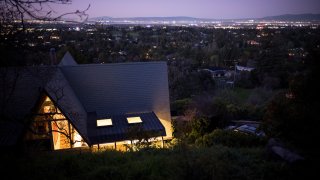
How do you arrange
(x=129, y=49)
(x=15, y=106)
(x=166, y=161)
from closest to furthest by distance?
(x=166, y=161) → (x=15, y=106) → (x=129, y=49)

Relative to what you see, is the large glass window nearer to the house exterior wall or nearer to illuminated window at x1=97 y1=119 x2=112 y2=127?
illuminated window at x1=97 y1=119 x2=112 y2=127

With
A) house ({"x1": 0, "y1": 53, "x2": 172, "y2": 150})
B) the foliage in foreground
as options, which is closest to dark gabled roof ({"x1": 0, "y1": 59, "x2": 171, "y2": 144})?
house ({"x1": 0, "y1": 53, "x2": 172, "y2": 150})

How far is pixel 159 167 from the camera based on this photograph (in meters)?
6.84

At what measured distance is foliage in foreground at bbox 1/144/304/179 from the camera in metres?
6.23

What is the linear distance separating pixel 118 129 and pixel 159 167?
6.30m

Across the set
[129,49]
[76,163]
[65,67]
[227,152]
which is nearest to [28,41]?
[76,163]

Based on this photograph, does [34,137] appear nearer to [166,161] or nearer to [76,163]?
[76,163]

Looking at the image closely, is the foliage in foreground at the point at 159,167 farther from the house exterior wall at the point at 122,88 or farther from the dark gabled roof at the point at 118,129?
the house exterior wall at the point at 122,88

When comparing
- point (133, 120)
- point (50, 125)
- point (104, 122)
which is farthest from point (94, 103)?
point (50, 125)

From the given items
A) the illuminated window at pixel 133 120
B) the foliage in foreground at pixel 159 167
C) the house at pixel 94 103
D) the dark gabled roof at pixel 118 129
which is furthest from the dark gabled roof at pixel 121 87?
the foliage in foreground at pixel 159 167

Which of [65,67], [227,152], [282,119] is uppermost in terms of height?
Answer: [65,67]

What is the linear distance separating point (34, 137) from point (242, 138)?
8621 mm

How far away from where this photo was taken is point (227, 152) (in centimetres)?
788

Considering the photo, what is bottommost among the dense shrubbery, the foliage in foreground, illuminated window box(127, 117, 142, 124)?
the dense shrubbery
